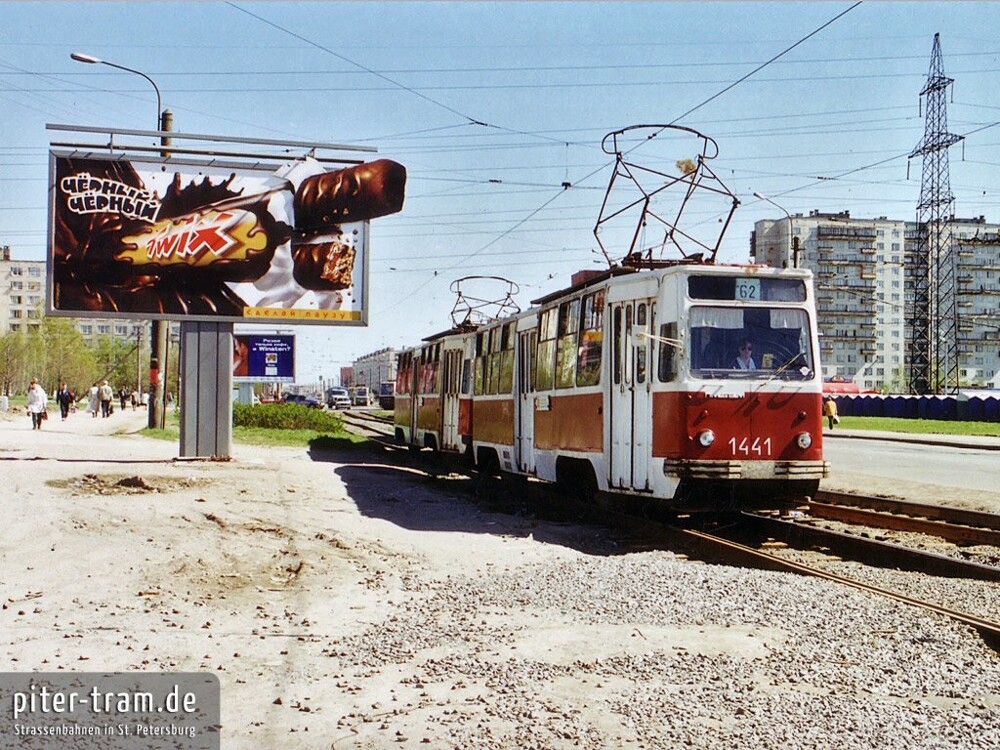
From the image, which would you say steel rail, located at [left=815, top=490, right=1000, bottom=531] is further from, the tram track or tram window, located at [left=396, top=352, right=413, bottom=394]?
tram window, located at [left=396, top=352, right=413, bottom=394]

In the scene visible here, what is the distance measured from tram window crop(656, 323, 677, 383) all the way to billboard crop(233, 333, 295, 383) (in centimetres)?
3058

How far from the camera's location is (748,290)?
39.4ft

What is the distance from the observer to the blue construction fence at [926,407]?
53.7 m

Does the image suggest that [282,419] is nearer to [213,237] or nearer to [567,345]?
[213,237]

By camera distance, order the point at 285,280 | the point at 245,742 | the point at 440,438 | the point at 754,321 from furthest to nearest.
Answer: the point at 440,438 → the point at 285,280 → the point at 754,321 → the point at 245,742

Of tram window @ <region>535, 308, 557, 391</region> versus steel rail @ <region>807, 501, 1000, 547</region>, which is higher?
tram window @ <region>535, 308, 557, 391</region>

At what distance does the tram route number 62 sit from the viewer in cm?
1199

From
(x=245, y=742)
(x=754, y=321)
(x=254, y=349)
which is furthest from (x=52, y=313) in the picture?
(x=254, y=349)

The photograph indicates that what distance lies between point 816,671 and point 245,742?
10.9ft

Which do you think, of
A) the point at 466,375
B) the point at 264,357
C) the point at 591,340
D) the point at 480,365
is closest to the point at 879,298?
the point at 264,357

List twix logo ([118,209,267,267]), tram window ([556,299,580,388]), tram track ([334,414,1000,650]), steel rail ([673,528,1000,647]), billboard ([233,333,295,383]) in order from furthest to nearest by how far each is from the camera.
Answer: billboard ([233,333,295,383]) → twix logo ([118,209,267,267]) → tram window ([556,299,580,388]) → tram track ([334,414,1000,650]) → steel rail ([673,528,1000,647])

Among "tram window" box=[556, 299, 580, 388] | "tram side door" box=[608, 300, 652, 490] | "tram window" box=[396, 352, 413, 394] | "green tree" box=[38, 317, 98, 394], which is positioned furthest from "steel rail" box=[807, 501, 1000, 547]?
"green tree" box=[38, 317, 98, 394]

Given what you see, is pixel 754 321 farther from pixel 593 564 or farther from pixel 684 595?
pixel 684 595

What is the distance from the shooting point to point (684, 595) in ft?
27.0
